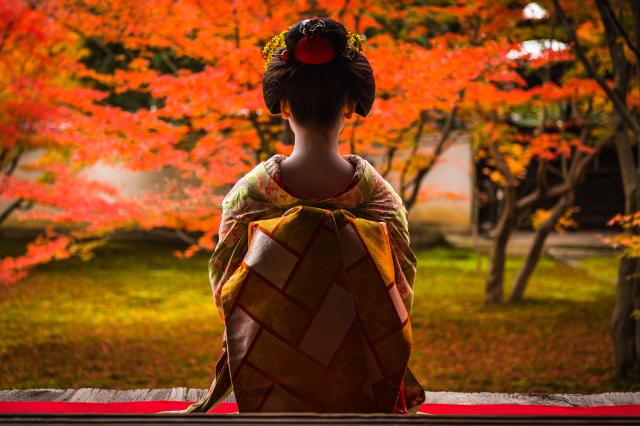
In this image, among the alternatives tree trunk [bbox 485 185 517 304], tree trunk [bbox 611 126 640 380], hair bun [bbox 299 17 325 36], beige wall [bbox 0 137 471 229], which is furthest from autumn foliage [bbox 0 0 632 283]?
beige wall [bbox 0 137 471 229]

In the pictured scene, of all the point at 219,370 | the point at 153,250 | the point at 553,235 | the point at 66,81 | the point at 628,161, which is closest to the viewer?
the point at 219,370

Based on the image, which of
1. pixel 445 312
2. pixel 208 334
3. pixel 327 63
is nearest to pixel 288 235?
pixel 327 63

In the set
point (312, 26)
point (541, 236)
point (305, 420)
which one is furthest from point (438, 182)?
point (305, 420)

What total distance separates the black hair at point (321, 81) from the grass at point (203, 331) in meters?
3.97

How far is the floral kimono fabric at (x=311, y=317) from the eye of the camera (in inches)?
72.9

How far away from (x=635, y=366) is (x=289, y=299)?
14.4 ft

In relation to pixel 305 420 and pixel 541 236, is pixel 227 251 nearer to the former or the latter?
pixel 305 420

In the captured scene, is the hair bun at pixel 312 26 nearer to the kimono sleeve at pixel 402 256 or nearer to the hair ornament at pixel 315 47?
the hair ornament at pixel 315 47

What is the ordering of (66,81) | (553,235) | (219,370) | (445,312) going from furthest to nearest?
(553,235) → (66,81) → (445,312) → (219,370)

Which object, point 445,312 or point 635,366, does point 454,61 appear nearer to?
point 635,366

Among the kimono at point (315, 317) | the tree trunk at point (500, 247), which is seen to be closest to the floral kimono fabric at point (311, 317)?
the kimono at point (315, 317)

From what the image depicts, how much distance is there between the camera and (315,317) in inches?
73.1

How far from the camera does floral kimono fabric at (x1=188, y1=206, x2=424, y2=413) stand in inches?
72.9

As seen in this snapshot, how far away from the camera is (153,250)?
13.2 meters
